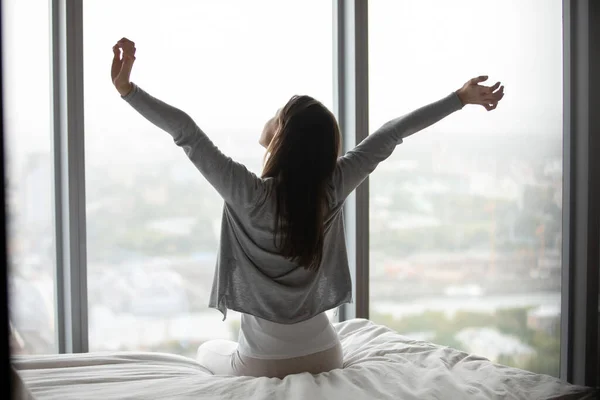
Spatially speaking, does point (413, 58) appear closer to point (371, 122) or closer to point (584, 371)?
point (371, 122)

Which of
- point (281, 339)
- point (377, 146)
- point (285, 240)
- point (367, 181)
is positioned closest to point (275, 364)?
point (281, 339)

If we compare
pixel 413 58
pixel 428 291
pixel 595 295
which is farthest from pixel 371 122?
pixel 595 295

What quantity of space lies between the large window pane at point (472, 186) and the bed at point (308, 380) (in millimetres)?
743

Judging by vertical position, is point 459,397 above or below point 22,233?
below

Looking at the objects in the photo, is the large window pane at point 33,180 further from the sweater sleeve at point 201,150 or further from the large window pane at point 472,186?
the large window pane at point 472,186

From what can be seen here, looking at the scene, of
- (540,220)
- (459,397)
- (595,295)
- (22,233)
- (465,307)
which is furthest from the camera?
(465,307)

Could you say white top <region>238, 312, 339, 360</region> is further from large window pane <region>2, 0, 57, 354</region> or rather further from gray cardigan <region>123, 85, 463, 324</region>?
large window pane <region>2, 0, 57, 354</region>

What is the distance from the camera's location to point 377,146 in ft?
5.51

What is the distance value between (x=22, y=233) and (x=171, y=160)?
564 millimetres

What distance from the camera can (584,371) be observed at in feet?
7.04

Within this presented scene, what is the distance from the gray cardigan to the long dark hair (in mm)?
37

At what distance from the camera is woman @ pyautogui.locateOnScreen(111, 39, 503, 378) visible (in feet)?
5.01

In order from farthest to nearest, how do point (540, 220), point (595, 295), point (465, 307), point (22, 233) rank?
point (465, 307), point (540, 220), point (595, 295), point (22, 233)

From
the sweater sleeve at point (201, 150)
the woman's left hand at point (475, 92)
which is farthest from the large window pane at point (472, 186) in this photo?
the sweater sleeve at point (201, 150)
